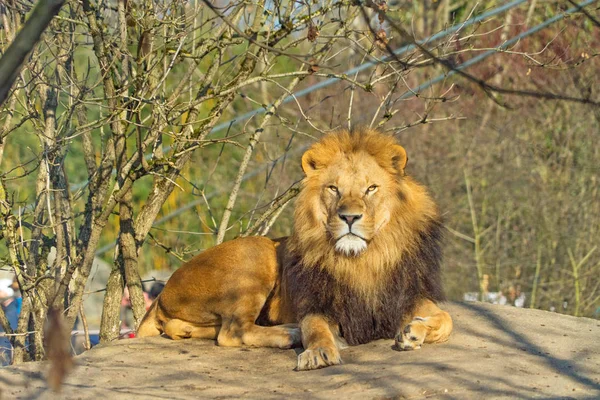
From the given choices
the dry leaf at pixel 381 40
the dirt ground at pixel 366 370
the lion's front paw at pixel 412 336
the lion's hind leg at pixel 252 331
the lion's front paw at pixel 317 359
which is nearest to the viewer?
the dry leaf at pixel 381 40

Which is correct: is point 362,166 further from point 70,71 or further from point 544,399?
point 70,71

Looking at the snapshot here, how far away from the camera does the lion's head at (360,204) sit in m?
5.19

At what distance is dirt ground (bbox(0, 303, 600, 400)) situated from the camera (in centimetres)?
414

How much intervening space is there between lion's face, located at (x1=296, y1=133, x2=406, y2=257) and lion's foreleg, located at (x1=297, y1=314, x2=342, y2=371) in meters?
0.42

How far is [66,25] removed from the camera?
6.71 metres

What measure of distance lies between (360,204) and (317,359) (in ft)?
2.94

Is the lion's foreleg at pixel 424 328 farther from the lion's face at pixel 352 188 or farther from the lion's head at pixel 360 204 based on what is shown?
the lion's face at pixel 352 188

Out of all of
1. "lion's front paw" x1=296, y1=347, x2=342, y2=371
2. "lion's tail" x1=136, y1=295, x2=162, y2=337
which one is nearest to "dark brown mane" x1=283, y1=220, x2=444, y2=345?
"lion's front paw" x1=296, y1=347, x2=342, y2=371

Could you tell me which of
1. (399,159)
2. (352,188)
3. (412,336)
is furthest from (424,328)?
(399,159)

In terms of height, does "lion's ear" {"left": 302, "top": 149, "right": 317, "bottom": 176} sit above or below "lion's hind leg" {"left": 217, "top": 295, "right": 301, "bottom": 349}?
above

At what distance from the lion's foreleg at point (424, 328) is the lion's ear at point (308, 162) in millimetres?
1007

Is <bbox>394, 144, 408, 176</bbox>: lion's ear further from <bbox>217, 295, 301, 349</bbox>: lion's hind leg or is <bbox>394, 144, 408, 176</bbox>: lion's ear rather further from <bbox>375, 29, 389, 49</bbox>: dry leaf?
A: <bbox>217, 295, 301, 349</bbox>: lion's hind leg

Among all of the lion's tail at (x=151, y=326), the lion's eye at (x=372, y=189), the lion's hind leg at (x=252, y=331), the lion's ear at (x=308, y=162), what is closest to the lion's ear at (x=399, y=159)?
the lion's eye at (x=372, y=189)

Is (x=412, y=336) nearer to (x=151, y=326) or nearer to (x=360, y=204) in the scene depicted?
(x=360, y=204)
